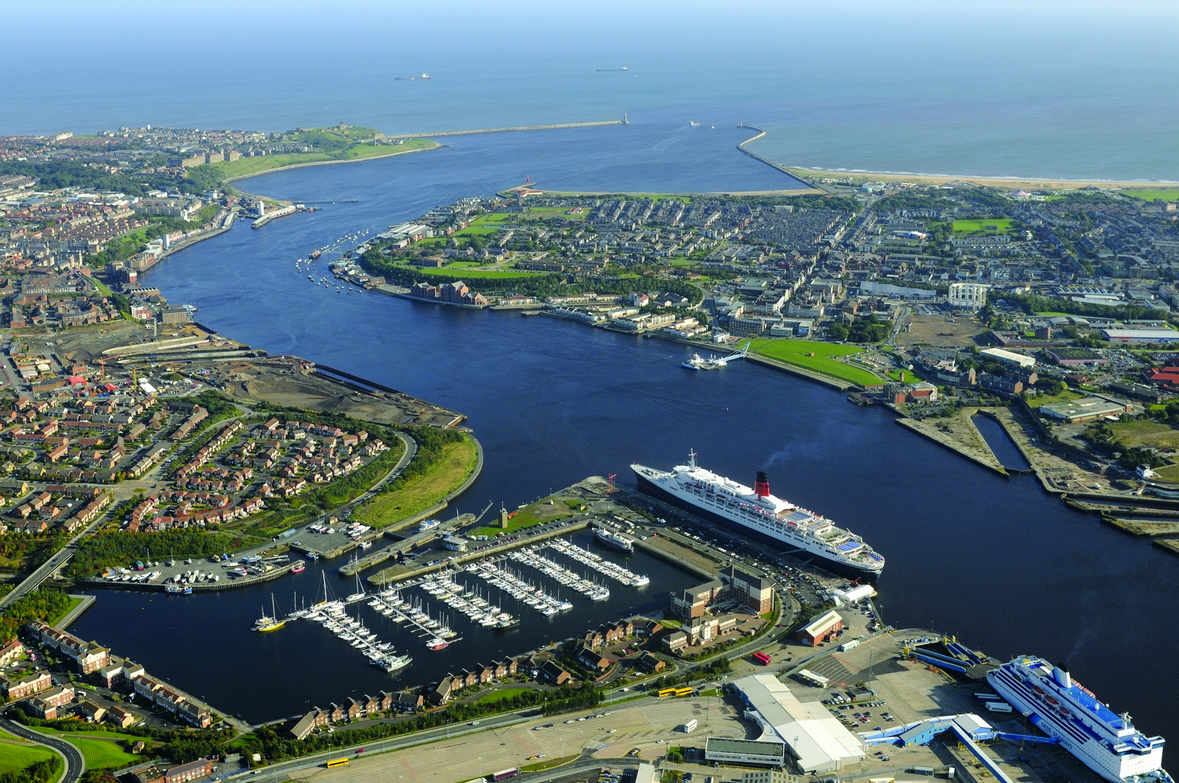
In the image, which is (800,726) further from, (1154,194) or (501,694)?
(1154,194)

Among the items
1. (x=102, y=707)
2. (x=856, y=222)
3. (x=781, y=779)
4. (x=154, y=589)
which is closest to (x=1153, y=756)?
(x=781, y=779)

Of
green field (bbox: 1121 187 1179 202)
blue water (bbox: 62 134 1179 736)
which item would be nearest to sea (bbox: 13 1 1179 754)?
blue water (bbox: 62 134 1179 736)

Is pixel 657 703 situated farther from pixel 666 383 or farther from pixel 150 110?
pixel 150 110

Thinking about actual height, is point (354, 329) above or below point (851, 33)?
below

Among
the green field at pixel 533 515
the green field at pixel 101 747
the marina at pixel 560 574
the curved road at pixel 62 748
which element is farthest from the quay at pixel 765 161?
the curved road at pixel 62 748

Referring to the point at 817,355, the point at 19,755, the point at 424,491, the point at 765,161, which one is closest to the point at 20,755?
the point at 19,755

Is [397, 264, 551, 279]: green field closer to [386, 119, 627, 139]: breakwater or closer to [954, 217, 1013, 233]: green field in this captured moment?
[954, 217, 1013, 233]: green field
